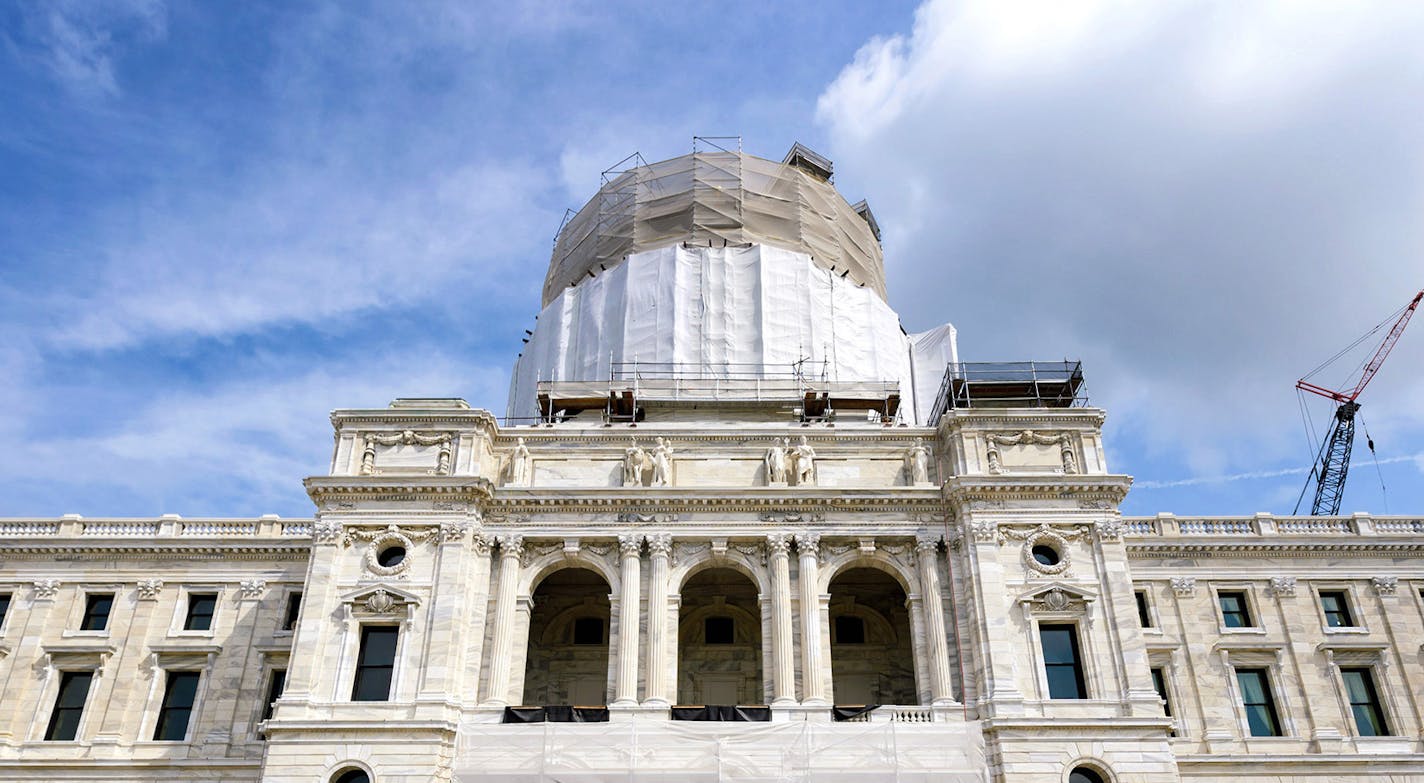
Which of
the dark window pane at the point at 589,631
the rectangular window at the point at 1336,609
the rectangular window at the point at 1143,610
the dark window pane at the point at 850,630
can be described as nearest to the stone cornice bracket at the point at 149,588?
the dark window pane at the point at 589,631

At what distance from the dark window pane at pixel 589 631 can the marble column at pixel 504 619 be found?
21.2 feet

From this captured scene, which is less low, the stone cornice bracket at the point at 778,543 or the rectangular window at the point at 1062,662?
the stone cornice bracket at the point at 778,543

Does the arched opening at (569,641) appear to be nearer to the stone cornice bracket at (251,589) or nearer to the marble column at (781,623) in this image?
the marble column at (781,623)

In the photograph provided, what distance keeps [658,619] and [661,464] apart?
226 inches

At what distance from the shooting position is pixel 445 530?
36.4 meters

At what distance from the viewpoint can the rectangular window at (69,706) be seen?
1556 inches

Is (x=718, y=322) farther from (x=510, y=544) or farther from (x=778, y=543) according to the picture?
(x=510, y=544)

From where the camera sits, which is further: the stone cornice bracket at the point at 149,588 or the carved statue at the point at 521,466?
the stone cornice bracket at the point at 149,588

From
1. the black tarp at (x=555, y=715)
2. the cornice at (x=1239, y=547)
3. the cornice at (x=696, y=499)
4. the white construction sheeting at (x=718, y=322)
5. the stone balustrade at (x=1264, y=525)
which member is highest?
the white construction sheeting at (x=718, y=322)

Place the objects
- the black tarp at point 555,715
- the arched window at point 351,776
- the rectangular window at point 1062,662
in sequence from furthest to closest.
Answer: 1. the rectangular window at point 1062,662
2. the black tarp at point 555,715
3. the arched window at point 351,776

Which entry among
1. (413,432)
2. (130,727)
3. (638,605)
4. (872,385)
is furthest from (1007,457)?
(130,727)

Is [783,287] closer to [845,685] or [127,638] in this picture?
[845,685]

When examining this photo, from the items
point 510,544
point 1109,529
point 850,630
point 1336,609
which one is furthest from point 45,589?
point 1336,609

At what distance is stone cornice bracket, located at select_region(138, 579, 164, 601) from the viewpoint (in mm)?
41719
